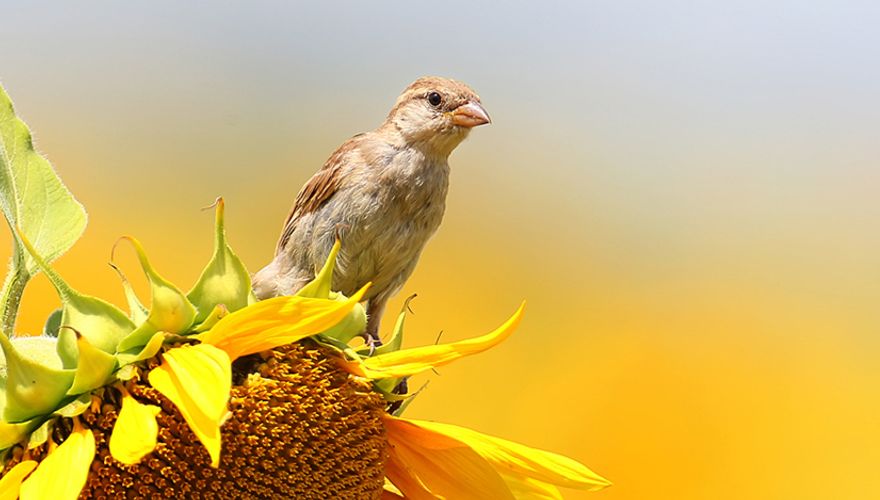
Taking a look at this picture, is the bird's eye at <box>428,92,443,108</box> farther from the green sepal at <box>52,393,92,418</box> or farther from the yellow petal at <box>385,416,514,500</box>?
the green sepal at <box>52,393,92,418</box>

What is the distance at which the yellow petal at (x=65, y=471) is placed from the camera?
1.67m

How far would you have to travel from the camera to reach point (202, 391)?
172 centimetres

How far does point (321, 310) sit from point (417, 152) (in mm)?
1844

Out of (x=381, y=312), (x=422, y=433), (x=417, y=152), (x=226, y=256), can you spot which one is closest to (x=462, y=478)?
(x=422, y=433)

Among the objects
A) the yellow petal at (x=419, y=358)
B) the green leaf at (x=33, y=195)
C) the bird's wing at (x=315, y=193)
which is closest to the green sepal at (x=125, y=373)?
the green leaf at (x=33, y=195)

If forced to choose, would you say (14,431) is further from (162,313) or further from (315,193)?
(315,193)

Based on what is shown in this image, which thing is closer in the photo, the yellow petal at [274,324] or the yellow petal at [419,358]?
the yellow petal at [274,324]

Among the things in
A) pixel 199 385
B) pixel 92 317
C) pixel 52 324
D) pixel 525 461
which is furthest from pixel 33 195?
pixel 525 461

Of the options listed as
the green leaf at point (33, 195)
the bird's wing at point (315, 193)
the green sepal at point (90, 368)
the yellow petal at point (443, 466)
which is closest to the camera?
the green sepal at point (90, 368)

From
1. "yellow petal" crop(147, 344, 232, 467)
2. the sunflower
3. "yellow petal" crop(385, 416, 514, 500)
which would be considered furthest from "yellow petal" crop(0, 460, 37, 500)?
"yellow petal" crop(385, 416, 514, 500)

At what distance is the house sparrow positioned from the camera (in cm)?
331

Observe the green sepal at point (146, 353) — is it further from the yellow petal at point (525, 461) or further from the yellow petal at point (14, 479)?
the yellow petal at point (525, 461)

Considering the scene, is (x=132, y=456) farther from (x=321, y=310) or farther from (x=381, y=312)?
(x=381, y=312)

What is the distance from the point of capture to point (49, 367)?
1.79m
